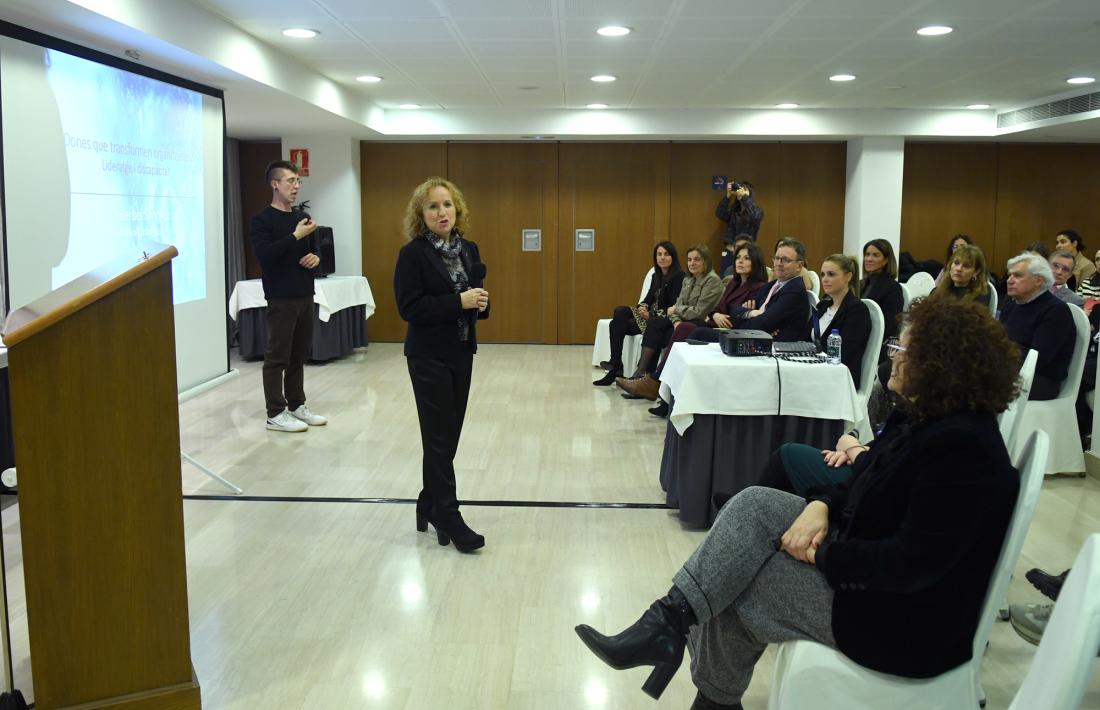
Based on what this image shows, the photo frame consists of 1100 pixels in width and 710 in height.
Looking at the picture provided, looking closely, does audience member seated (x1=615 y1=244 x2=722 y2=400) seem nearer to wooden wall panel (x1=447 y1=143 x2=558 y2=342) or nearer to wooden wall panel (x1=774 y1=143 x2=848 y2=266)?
wooden wall panel (x1=447 y1=143 x2=558 y2=342)

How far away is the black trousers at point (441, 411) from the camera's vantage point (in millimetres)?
3527

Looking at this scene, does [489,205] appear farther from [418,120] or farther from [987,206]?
[987,206]

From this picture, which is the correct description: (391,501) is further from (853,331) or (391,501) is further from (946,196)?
(946,196)

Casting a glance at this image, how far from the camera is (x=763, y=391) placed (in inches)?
153

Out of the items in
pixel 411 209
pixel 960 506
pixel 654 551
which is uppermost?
pixel 411 209

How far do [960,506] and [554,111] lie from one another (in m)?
8.59

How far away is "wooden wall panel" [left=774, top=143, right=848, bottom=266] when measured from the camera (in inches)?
413

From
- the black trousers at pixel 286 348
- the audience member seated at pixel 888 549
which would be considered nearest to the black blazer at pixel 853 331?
the audience member seated at pixel 888 549

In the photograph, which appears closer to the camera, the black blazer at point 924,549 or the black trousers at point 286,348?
the black blazer at point 924,549

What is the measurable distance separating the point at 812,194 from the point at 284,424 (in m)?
7.07

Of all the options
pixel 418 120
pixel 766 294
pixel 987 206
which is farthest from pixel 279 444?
pixel 987 206

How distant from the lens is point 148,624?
2215 mm

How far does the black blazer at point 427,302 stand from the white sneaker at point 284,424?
2.58 metres

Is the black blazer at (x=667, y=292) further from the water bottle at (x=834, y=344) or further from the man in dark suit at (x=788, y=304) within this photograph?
the water bottle at (x=834, y=344)
